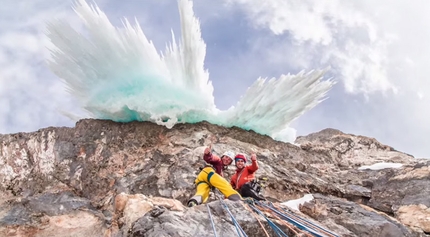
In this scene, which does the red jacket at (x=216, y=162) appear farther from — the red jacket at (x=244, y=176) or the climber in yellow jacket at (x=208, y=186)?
the red jacket at (x=244, y=176)

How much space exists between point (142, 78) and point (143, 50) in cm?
85

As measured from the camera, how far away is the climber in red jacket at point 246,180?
7051mm

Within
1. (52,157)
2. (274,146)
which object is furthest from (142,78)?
(274,146)

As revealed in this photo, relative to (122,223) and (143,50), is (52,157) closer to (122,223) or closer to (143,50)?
(143,50)

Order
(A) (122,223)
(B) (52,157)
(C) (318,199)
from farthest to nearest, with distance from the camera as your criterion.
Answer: (B) (52,157) < (C) (318,199) < (A) (122,223)

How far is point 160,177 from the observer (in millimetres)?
9477

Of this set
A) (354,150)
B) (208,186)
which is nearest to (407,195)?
(354,150)

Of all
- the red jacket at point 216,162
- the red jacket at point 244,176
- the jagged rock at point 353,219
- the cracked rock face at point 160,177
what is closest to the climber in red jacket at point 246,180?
the red jacket at point 244,176

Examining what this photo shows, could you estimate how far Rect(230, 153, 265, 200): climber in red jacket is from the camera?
7.05 m

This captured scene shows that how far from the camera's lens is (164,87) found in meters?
11.0

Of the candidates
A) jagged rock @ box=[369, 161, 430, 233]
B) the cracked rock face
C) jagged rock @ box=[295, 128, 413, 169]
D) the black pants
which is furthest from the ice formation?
the black pants

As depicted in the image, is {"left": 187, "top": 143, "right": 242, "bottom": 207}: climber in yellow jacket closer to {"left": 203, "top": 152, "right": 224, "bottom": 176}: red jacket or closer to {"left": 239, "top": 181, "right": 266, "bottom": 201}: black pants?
{"left": 203, "top": 152, "right": 224, "bottom": 176}: red jacket

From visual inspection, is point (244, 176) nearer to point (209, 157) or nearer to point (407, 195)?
point (209, 157)

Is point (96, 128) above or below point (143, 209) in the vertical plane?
above
